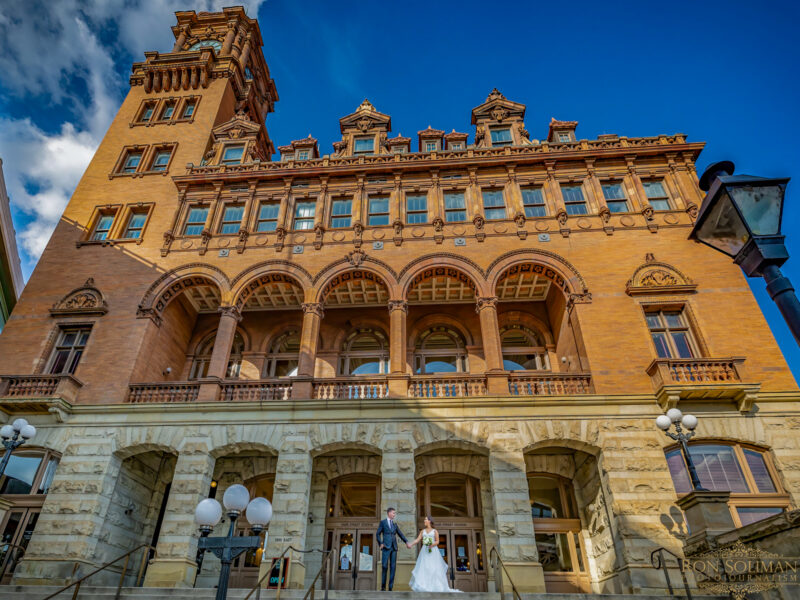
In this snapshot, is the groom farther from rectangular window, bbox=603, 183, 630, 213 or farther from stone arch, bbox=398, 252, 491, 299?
rectangular window, bbox=603, 183, 630, 213

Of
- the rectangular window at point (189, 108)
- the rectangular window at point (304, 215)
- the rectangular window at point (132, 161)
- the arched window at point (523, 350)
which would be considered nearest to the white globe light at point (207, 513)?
the arched window at point (523, 350)

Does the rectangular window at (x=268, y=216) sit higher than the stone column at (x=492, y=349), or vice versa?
the rectangular window at (x=268, y=216)

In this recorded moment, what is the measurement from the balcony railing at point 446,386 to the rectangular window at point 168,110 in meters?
21.8

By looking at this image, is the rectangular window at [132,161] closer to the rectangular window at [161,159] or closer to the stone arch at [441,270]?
the rectangular window at [161,159]

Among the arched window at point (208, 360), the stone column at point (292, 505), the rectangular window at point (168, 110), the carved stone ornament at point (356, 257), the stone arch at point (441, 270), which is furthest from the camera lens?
the rectangular window at point (168, 110)

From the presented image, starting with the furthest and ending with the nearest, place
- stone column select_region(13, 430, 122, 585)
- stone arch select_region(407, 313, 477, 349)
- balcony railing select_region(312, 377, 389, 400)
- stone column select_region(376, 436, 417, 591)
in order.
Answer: stone arch select_region(407, 313, 477, 349) → balcony railing select_region(312, 377, 389, 400) → stone column select_region(13, 430, 122, 585) → stone column select_region(376, 436, 417, 591)

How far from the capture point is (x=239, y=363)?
21375 millimetres

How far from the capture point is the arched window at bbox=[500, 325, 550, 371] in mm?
20391

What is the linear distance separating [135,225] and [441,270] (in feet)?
46.7

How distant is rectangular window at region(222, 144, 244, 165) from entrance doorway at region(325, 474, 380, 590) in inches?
652

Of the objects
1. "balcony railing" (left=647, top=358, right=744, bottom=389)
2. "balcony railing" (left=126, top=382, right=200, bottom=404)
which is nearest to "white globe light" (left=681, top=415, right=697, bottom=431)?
"balcony railing" (left=647, top=358, right=744, bottom=389)

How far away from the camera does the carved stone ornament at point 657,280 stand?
1748cm

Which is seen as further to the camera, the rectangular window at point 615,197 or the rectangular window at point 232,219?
the rectangular window at point 232,219

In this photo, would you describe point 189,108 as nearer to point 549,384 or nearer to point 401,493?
point 401,493
